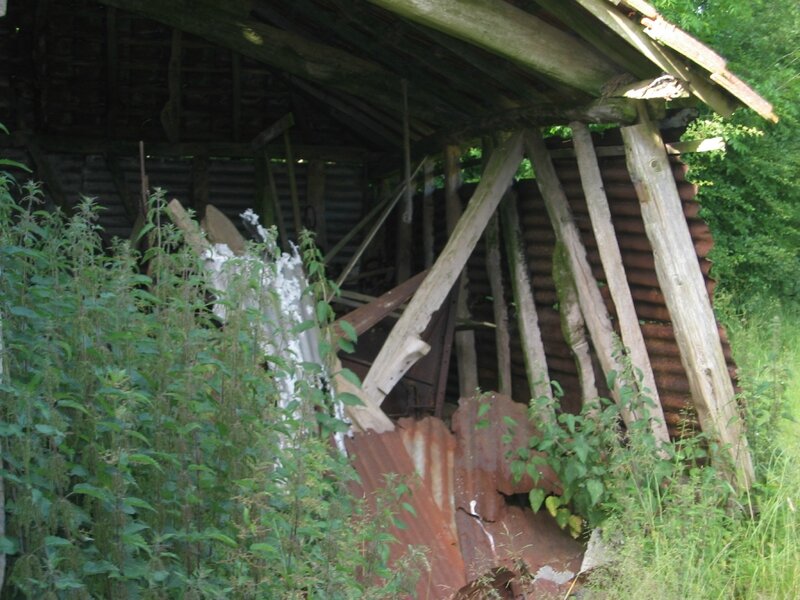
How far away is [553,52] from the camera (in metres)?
5.76

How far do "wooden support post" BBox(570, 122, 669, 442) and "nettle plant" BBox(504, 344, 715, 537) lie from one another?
0.42ft

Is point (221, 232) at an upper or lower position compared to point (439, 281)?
upper

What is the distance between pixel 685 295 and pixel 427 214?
3319 millimetres

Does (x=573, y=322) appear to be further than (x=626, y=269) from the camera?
Yes

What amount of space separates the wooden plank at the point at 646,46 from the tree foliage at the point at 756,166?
6.08 meters

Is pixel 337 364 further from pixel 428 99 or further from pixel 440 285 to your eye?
pixel 428 99

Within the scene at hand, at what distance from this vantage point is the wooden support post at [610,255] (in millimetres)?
Answer: 6039

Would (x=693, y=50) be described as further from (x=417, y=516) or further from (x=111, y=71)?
(x=111, y=71)

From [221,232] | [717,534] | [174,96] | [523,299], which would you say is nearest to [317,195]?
[174,96]

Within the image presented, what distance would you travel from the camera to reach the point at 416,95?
781cm

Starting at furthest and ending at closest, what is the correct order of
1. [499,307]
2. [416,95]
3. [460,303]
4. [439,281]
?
[460,303] < [416,95] < [499,307] < [439,281]

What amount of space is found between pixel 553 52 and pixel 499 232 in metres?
2.13

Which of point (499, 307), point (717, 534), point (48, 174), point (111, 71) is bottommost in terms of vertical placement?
point (717, 534)

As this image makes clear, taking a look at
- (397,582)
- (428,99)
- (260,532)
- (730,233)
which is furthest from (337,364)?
(730,233)
